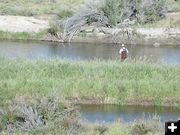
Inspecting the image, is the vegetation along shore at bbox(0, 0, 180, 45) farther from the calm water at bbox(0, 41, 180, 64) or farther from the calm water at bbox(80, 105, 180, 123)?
the calm water at bbox(80, 105, 180, 123)

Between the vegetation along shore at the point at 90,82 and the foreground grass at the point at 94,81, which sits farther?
the foreground grass at the point at 94,81

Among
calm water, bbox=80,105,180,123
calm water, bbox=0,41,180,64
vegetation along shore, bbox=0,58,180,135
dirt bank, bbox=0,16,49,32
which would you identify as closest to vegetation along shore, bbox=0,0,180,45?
dirt bank, bbox=0,16,49,32

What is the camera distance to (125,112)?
2241 centimetres

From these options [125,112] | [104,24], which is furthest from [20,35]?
[125,112]

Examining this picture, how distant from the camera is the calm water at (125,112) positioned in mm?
21516

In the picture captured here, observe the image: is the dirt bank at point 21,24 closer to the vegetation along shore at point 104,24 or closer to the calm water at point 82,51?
the vegetation along shore at point 104,24

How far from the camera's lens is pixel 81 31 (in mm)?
45375

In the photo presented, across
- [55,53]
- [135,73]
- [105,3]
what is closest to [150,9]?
[105,3]

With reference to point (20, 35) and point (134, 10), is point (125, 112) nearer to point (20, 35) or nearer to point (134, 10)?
point (20, 35)

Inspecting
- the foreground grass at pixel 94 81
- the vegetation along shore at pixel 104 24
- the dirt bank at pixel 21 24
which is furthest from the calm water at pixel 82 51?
the foreground grass at pixel 94 81

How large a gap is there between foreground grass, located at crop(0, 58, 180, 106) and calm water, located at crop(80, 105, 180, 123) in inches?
15.3

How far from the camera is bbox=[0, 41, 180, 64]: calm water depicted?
121 ft

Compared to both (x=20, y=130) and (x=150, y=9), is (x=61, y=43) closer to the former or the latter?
(x=150, y=9)

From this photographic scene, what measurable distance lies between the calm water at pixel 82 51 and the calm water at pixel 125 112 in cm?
1303
